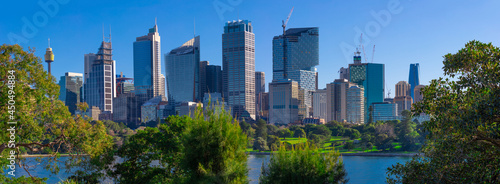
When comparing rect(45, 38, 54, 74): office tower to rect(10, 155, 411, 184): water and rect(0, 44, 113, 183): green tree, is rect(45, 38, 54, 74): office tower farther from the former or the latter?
rect(0, 44, 113, 183): green tree

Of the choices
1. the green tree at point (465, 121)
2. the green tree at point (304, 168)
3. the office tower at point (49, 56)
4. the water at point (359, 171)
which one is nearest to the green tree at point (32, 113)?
the green tree at point (304, 168)

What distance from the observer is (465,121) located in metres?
9.56

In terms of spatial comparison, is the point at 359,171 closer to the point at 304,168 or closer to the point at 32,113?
the point at 304,168

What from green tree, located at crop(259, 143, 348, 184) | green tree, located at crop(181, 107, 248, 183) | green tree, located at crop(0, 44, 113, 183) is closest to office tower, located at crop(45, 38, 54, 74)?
green tree, located at crop(0, 44, 113, 183)

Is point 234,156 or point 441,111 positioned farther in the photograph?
point 234,156

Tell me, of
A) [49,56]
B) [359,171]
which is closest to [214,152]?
[359,171]

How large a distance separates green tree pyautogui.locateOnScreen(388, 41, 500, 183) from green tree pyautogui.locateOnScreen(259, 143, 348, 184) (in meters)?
3.90

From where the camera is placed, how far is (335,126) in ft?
406

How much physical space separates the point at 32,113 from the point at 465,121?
12529mm

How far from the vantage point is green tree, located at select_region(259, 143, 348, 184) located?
15250mm

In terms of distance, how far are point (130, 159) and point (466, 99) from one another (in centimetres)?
1689

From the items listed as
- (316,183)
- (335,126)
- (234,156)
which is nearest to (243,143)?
(234,156)

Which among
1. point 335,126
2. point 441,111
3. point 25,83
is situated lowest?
point 335,126

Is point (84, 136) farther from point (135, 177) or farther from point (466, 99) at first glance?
point (466, 99)
